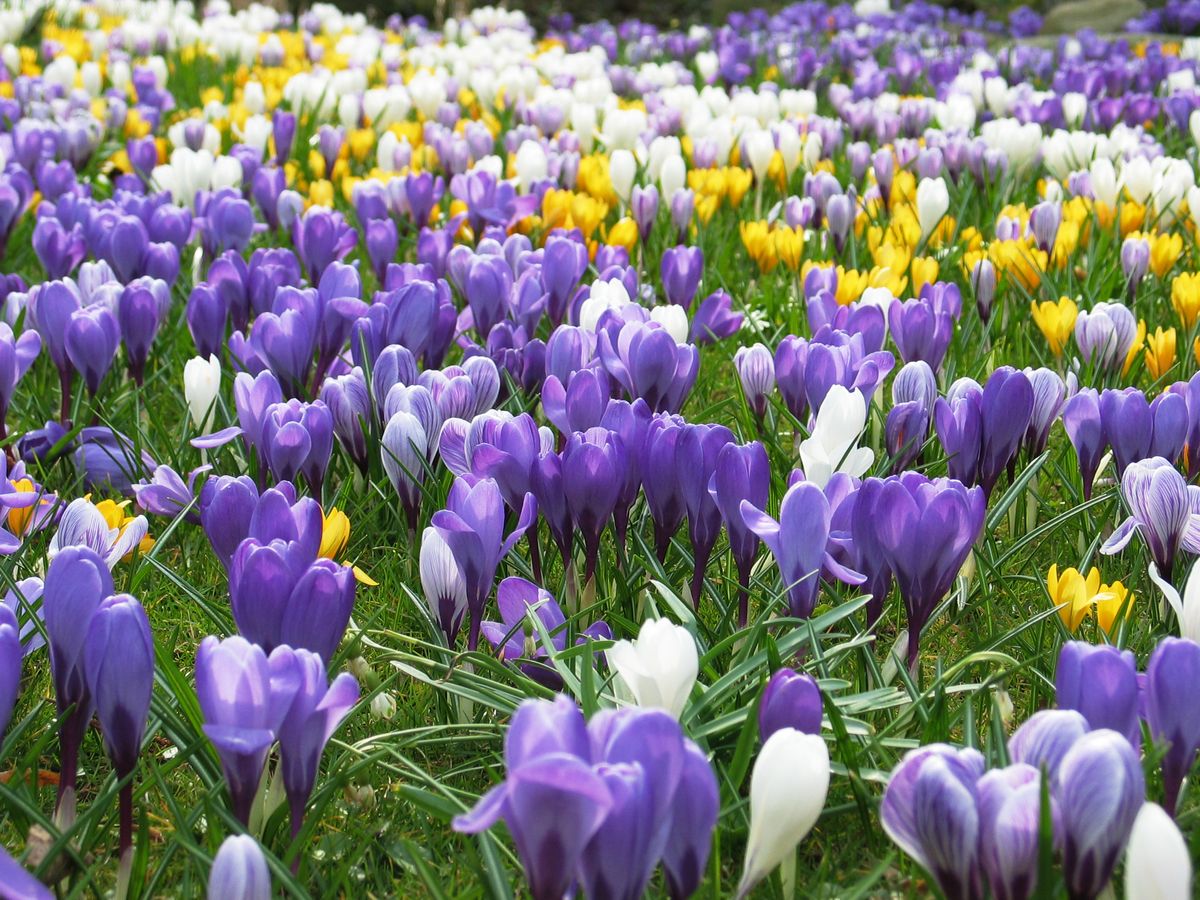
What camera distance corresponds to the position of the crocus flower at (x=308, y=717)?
4.40ft

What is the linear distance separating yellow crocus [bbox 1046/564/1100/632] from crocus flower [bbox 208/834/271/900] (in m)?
1.14

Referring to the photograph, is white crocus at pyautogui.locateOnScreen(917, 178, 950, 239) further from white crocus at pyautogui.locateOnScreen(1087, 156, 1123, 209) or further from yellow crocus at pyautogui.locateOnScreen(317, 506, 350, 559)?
yellow crocus at pyautogui.locateOnScreen(317, 506, 350, 559)

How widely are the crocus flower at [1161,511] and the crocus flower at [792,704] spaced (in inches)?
26.4

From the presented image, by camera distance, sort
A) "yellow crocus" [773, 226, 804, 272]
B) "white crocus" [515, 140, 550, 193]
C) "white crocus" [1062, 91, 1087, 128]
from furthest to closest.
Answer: "white crocus" [1062, 91, 1087, 128]
"white crocus" [515, 140, 550, 193]
"yellow crocus" [773, 226, 804, 272]

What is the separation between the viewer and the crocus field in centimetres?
123

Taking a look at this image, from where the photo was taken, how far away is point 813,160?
5.12 m

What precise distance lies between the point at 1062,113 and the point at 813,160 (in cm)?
201

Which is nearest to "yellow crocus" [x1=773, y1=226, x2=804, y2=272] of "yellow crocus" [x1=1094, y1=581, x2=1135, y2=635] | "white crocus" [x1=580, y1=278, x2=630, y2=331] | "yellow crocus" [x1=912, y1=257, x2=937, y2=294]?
"yellow crocus" [x1=912, y1=257, x2=937, y2=294]

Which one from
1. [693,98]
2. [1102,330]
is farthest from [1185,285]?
[693,98]

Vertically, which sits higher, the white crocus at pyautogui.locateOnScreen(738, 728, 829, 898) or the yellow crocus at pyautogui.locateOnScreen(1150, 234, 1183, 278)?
the yellow crocus at pyautogui.locateOnScreen(1150, 234, 1183, 278)

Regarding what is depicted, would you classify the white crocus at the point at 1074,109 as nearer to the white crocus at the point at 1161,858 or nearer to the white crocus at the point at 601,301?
the white crocus at the point at 601,301

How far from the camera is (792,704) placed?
4.52 ft

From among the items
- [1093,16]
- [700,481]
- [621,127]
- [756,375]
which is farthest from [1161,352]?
[1093,16]

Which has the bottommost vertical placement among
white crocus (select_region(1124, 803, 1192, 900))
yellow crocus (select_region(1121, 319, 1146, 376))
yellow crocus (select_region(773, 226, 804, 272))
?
yellow crocus (select_region(1121, 319, 1146, 376))
